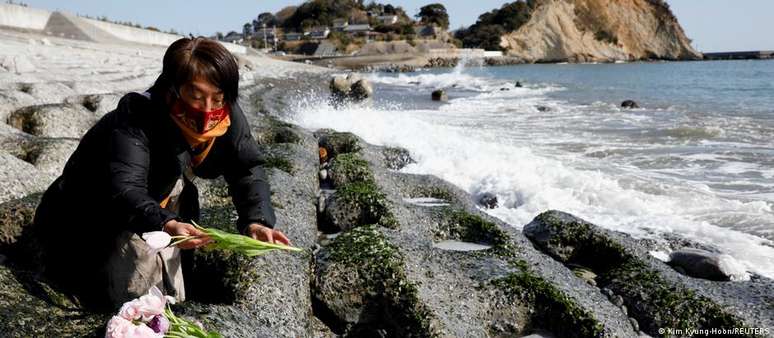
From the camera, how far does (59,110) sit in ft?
21.7

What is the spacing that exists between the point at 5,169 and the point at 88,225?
5.78ft

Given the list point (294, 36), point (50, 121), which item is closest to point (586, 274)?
point (50, 121)

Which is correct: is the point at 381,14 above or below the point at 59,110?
above

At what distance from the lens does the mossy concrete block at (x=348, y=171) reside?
629 cm

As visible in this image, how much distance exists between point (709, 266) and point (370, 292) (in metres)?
3.04

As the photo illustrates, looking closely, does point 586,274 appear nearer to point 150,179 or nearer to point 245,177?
point 245,177

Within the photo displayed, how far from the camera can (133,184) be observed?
7.60 feet

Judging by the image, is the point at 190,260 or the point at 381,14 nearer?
the point at 190,260

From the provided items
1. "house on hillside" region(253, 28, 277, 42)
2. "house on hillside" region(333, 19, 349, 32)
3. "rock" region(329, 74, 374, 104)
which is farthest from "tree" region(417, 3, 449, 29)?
"rock" region(329, 74, 374, 104)

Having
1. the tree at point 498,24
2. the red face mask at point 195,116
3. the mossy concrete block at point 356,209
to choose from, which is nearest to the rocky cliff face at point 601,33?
the tree at point 498,24

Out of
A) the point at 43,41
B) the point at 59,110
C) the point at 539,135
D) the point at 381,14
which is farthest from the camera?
the point at 381,14

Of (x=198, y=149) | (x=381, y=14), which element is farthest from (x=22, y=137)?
(x=381, y=14)

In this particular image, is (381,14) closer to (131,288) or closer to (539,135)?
(539,135)

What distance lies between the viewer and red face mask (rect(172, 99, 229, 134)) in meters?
2.42
